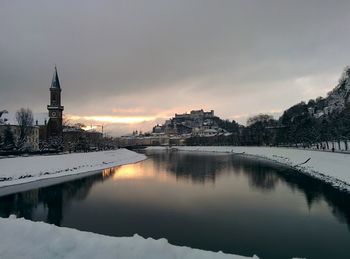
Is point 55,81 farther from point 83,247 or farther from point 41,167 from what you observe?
point 83,247

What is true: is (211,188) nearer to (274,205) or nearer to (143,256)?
(274,205)

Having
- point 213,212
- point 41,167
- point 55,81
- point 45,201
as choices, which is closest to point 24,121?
point 55,81

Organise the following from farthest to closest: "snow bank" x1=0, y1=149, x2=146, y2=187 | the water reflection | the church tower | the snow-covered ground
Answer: the church tower → "snow bank" x1=0, y1=149, x2=146, y2=187 → the snow-covered ground → the water reflection

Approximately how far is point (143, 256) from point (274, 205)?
53.2 ft

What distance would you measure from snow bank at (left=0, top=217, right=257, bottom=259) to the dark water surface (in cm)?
409

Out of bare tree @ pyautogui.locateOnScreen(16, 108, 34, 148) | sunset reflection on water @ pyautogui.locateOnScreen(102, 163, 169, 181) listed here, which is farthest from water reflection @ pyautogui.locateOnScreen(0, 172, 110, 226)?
bare tree @ pyautogui.locateOnScreen(16, 108, 34, 148)

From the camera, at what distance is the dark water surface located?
1585cm

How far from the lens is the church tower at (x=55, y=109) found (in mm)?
86750

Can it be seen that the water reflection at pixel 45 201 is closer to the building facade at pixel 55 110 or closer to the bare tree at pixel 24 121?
the bare tree at pixel 24 121

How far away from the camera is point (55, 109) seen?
8881 cm

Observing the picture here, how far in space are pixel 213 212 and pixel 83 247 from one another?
1196cm

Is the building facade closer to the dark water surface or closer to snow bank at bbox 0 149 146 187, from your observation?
snow bank at bbox 0 149 146 187

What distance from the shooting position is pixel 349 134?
5812 cm

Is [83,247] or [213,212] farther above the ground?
[83,247]
